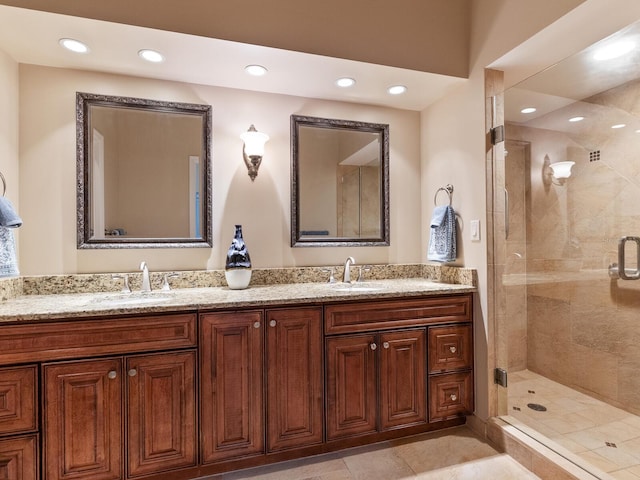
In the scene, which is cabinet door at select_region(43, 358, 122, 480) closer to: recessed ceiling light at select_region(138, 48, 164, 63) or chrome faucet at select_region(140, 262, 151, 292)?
chrome faucet at select_region(140, 262, 151, 292)

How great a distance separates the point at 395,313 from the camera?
193 cm

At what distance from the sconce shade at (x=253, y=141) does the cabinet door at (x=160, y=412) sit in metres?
1.25

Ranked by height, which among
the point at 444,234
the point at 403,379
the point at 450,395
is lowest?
the point at 450,395

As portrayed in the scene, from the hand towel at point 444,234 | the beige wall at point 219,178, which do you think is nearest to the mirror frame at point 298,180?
the beige wall at point 219,178

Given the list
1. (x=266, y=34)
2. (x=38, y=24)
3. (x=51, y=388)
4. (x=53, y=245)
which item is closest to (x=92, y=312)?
(x=51, y=388)

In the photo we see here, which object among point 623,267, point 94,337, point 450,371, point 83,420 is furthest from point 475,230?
point 83,420

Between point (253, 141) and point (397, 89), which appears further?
point (397, 89)

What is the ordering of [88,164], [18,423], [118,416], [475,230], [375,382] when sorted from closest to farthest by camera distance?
[18,423] < [118,416] < [375,382] < [88,164] < [475,230]

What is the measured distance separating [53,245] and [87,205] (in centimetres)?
28

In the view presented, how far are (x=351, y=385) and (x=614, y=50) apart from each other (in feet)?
7.44

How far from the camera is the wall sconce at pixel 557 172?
8.02ft

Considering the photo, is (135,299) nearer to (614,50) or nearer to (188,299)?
(188,299)

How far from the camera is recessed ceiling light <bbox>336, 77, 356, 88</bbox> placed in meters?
2.12

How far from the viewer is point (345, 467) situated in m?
1.73
